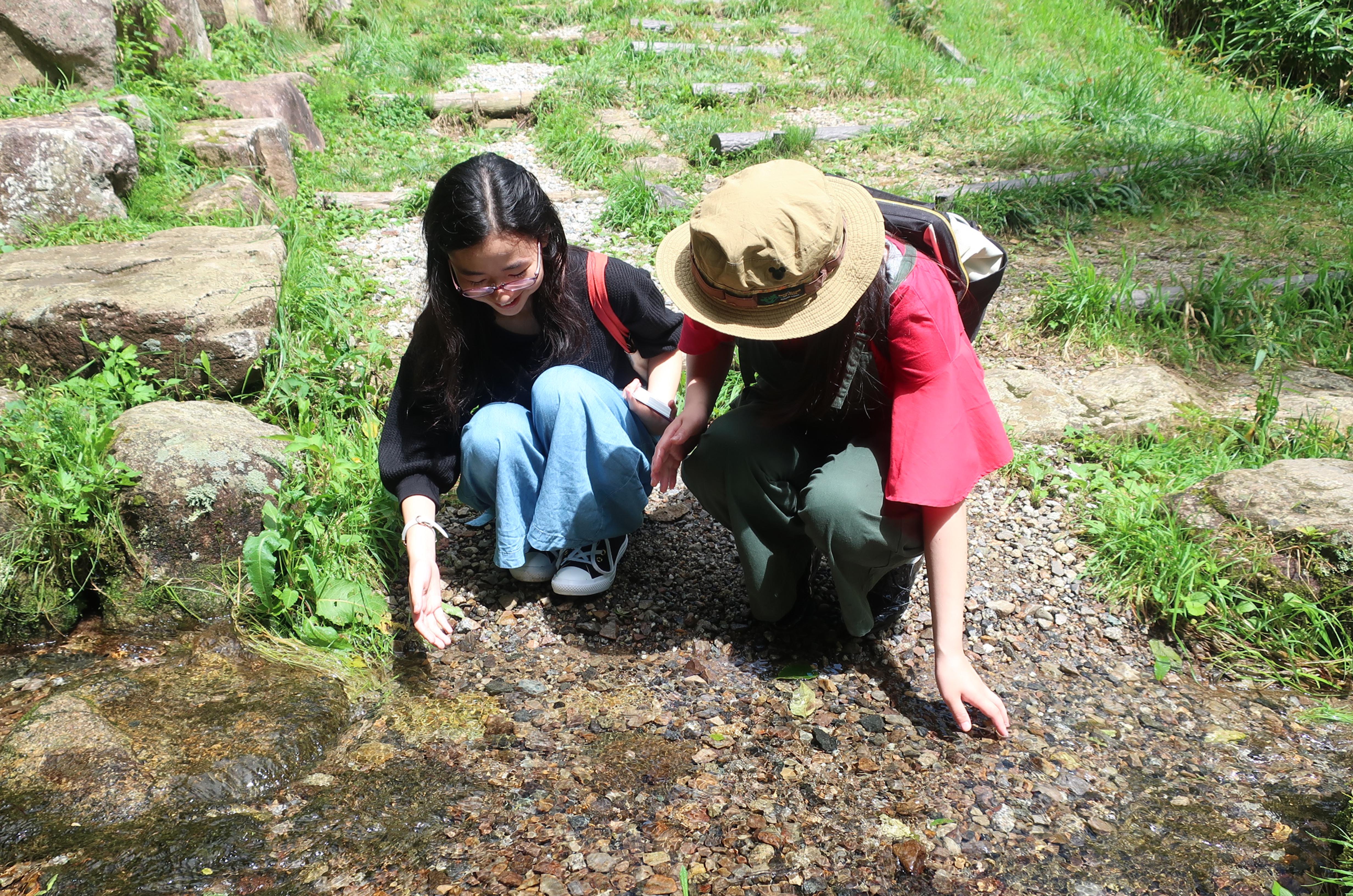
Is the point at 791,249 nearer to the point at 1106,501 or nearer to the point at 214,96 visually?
the point at 1106,501

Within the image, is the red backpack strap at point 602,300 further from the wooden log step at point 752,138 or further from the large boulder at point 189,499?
the wooden log step at point 752,138

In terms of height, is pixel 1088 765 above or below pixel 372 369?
below

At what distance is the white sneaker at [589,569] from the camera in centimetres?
253

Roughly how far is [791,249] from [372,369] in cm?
219

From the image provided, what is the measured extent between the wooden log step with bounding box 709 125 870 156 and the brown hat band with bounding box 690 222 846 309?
424cm

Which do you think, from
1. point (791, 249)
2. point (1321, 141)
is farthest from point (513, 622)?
point (1321, 141)

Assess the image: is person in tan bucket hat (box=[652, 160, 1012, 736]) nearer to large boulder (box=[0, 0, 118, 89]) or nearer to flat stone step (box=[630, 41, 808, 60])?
large boulder (box=[0, 0, 118, 89])

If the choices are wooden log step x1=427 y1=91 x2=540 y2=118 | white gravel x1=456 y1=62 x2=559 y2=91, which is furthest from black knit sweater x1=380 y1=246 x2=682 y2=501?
white gravel x1=456 y1=62 x2=559 y2=91

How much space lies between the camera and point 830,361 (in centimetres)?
188

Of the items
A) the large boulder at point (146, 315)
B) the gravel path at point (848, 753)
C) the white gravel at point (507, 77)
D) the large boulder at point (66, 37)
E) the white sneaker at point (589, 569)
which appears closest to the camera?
the gravel path at point (848, 753)

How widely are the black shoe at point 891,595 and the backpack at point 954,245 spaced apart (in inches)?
26.2

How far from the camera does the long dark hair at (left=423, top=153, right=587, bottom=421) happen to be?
6.61 ft

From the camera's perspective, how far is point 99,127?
416cm

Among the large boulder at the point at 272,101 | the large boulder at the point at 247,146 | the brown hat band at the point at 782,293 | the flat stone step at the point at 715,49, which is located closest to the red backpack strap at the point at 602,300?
the brown hat band at the point at 782,293
